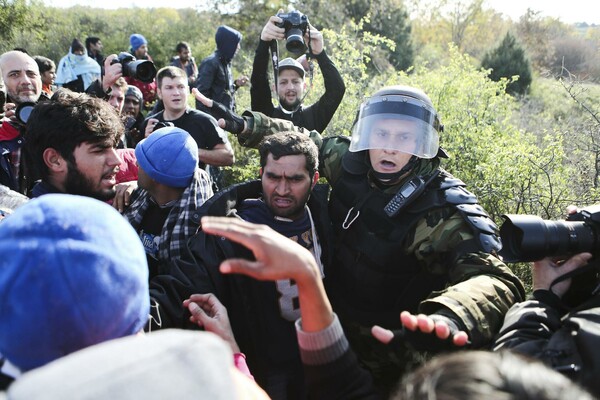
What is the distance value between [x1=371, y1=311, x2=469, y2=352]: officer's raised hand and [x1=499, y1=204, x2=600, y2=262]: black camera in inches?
13.9

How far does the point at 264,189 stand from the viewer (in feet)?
8.20

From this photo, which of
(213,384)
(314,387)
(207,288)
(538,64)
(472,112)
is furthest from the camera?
(538,64)

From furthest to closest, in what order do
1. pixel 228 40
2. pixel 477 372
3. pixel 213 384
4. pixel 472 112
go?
pixel 228 40
pixel 472 112
pixel 477 372
pixel 213 384

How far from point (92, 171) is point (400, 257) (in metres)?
1.51

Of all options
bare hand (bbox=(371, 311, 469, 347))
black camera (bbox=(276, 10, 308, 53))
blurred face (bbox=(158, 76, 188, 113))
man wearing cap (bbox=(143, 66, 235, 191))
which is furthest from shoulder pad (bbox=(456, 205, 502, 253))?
blurred face (bbox=(158, 76, 188, 113))

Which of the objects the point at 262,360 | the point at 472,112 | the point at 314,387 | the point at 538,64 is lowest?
the point at 262,360

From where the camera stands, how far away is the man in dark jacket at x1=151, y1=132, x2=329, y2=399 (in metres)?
2.14

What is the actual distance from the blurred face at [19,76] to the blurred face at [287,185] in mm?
2435

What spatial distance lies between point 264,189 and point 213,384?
1916 mm

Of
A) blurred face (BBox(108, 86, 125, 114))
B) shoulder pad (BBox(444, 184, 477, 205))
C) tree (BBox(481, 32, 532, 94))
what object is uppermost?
tree (BBox(481, 32, 532, 94))

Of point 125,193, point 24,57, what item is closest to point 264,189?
point 125,193

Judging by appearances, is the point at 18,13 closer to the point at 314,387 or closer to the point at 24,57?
→ the point at 24,57

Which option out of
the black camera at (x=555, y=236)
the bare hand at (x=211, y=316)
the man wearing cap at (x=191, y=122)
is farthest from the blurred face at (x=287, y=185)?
the man wearing cap at (x=191, y=122)

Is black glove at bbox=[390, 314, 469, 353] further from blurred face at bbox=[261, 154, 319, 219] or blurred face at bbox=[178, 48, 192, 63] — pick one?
blurred face at bbox=[178, 48, 192, 63]
